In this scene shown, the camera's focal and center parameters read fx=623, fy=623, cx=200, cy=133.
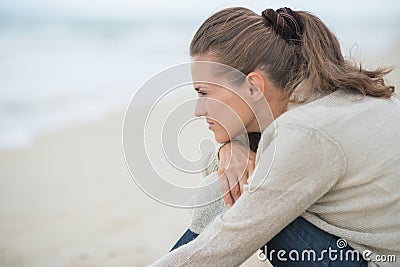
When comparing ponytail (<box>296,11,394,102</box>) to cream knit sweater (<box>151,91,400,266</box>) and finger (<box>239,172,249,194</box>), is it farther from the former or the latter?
finger (<box>239,172,249,194</box>)

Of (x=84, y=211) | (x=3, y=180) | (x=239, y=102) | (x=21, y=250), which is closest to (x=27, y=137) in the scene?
(x=3, y=180)

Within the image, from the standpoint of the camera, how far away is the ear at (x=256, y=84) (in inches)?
65.6

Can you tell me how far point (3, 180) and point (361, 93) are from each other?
11.4 feet

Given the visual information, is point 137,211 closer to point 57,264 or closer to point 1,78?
point 57,264

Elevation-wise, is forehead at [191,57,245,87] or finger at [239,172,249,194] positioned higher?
forehead at [191,57,245,87]

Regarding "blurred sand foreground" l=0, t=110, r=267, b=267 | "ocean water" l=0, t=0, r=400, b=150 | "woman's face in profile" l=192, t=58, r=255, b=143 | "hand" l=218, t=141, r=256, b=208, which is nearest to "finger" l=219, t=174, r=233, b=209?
"hand" l=218, t=141, r=256, b=208

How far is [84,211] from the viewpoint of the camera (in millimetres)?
3811

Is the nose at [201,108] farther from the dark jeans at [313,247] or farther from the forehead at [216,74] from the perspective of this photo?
the dark jeans at [313,247]

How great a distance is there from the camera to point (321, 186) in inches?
57.0

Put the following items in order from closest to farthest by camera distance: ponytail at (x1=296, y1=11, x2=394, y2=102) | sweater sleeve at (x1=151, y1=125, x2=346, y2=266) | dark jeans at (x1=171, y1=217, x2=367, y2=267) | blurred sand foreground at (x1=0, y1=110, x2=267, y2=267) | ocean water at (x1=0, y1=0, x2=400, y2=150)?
1. sweater sleeve at (x1=151, y1=125, x2=346, y2=266)
2. dark jeans at (x1=171, y1=217, x2=367, y2=267)
3. ponytail at (x1=296, y1=11, x2=394, y2=102)
4. blurred sand foreground at (x1=0, y1=110, x2=267, y2=267)
5. ocean water at (x1=0, y1=0, x2=400, y2=150)

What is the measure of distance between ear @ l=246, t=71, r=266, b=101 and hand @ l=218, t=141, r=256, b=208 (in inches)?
7.2

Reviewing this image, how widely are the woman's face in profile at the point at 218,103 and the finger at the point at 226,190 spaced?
144 millimetres

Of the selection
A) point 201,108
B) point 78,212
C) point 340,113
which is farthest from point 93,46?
point 340,113

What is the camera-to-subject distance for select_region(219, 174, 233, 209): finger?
169 cm
